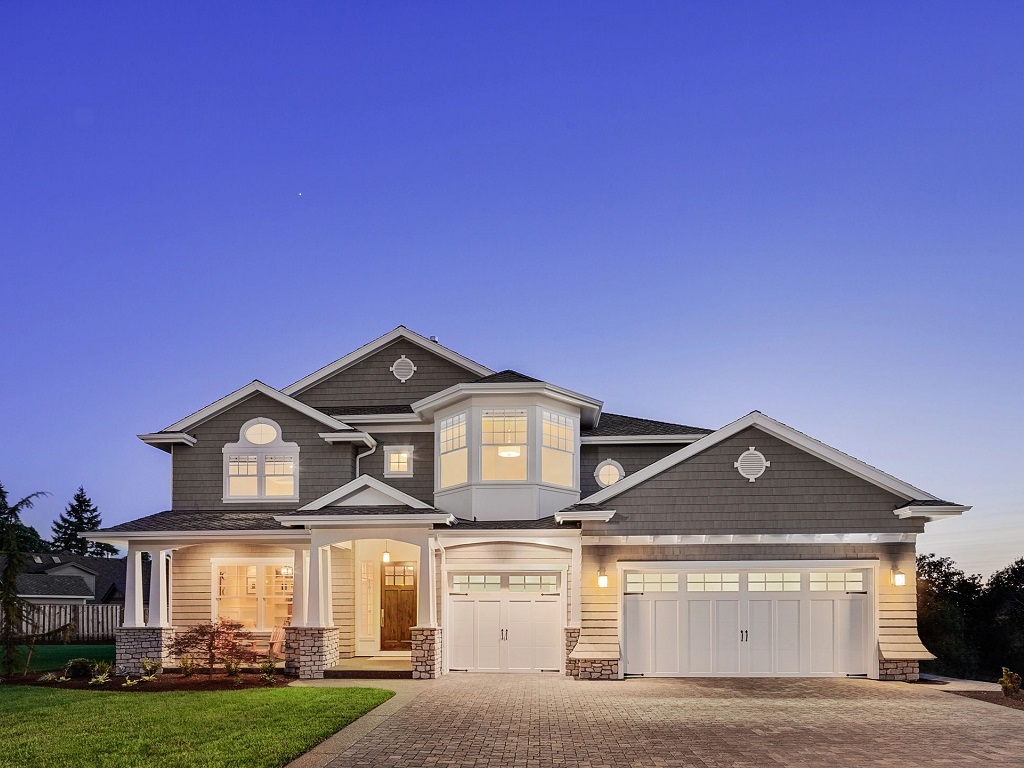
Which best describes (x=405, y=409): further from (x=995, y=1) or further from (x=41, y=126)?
(x=41, y=126)

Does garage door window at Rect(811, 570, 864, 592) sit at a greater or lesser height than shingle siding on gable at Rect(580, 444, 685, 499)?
lesser

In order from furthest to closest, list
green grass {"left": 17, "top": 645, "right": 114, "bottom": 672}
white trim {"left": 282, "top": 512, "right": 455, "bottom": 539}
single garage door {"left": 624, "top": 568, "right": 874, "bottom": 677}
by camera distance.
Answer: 1. green grass {"left": 17, "top": 645, "right": 114, "bottom": 672}
2. white trim {"left": 282, "top": 512, "right": 455, "bottom": 539}
3. single garage door {"left": 624, "top": 568, "right": 874, "bottom": 677}

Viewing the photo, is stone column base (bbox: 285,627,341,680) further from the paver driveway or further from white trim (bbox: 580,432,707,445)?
white trim (bbox: 580,432,707,445)

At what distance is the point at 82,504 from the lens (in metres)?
91.9

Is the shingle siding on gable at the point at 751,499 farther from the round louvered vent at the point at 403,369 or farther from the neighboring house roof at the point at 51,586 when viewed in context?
the neighboring house roof at the point at 51,586

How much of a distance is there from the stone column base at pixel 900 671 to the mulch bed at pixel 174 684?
11.0 meters

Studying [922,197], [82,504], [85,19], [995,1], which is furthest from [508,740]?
[82,504]

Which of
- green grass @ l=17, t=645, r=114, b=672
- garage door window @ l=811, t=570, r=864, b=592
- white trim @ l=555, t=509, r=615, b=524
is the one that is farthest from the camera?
green grass @ l=17, t=645, r=114, b=672

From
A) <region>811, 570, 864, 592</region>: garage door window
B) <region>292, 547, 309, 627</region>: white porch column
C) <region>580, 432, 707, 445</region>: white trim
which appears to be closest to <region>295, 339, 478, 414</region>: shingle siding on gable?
<region>580, 432, 707, 445</region>: white trim

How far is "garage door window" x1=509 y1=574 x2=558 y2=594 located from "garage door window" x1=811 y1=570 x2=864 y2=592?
5041 millimetres

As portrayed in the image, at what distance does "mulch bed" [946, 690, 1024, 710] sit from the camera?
14.0 m

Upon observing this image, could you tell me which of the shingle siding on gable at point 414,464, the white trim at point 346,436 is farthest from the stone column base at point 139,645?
the shingle siding on gable at point 414,464

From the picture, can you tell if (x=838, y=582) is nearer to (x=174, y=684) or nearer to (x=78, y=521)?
(x=174, y=684)

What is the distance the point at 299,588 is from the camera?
18.6m
